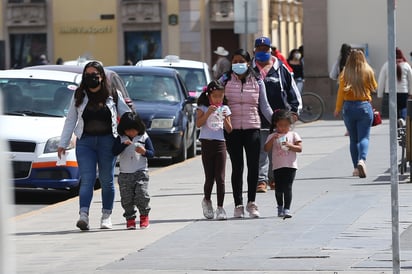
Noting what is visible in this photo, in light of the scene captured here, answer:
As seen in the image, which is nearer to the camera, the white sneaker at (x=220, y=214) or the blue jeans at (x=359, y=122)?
the white sneaker at (x=220, y=214)

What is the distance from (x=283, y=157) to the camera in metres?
12.7

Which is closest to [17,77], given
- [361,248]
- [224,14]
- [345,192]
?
[345,192]

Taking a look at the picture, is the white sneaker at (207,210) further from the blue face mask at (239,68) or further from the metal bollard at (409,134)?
the metal bollard at (409,134)

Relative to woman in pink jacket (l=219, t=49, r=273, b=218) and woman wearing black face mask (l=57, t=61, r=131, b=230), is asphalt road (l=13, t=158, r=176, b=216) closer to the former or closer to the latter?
woman wearing black face mask (l=57, t=61, r=131, b=230)

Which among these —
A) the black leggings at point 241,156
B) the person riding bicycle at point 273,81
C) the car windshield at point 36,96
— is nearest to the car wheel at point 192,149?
the car windshield at point 36,96

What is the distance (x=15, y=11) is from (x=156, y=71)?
33850mm

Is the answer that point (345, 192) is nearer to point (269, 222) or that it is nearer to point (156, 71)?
point (269, 222)

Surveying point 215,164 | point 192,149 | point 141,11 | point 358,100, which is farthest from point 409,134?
point 141,11

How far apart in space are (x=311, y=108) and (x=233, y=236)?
2043 centimetres

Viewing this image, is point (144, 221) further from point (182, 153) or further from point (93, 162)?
point (182, 153)

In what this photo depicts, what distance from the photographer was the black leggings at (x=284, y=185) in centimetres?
1255

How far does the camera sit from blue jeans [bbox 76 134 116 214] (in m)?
12.2

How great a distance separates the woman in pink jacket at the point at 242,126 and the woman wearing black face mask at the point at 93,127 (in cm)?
124

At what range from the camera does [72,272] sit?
9562 mm
